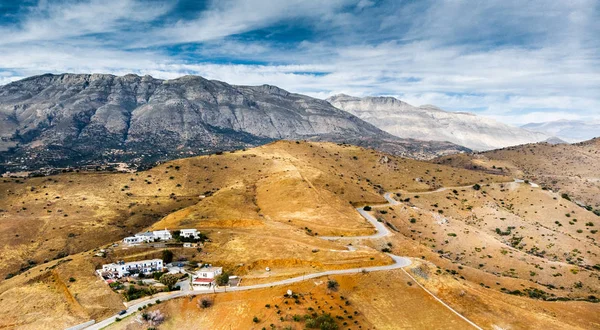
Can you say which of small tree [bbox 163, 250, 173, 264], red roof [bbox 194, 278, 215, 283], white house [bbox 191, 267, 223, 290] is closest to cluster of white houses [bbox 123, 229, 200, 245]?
small tree [bbox 163, 250, 173, 264]

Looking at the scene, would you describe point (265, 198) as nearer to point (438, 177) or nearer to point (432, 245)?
point (432, 245)

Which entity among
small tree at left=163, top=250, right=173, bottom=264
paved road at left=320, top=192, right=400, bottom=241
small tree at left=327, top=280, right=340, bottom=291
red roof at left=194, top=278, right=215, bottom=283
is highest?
small tree at left=327, top=280, right=340, bottom=291

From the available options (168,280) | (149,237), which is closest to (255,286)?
(168,280)

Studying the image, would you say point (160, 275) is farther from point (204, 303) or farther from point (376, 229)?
point (376, 229)

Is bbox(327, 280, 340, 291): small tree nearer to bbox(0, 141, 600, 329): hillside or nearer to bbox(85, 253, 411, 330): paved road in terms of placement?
bbox(0, 141, 600, 329): hillside

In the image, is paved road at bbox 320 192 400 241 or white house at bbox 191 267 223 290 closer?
white house at bbox 191 267 223 290

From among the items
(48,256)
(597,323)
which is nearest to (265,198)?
(48,256)
